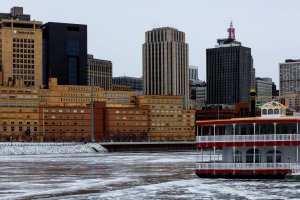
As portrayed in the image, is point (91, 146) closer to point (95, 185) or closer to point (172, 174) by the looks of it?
point (172, 174)

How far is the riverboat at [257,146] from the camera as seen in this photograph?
6481 centimetres

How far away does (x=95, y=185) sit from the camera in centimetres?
6188

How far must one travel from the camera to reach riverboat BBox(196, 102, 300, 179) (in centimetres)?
6481

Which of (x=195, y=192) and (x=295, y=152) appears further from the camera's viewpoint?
(x=295, y=152)

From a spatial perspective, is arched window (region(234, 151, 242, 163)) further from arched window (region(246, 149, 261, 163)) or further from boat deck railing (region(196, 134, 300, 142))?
boat deck railing (region(196, 134, 300, 142))

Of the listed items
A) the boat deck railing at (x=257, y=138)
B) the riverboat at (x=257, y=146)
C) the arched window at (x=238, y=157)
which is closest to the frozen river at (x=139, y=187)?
the riverboat at (x=257, y=146)

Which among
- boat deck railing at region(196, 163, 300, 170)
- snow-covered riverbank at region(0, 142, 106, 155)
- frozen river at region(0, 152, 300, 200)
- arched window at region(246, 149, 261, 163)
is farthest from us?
snow-covered riverbank at region(0, 142, 106, 155)

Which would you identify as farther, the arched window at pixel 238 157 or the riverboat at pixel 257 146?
the arched window at pixel 238 157

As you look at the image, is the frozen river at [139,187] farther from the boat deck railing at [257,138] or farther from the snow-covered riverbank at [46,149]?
the snow-covered riverbank at [46,149]

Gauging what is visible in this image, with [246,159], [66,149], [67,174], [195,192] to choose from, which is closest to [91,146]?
[66,149]

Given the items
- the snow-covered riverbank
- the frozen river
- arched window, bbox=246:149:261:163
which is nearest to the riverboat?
arched window, bbox=246:149:261:163

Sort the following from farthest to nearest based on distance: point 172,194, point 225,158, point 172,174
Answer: point 172,174, point 225,158, point 172,194

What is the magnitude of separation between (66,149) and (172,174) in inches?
4152

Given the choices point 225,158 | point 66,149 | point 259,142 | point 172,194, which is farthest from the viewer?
point 66,149
